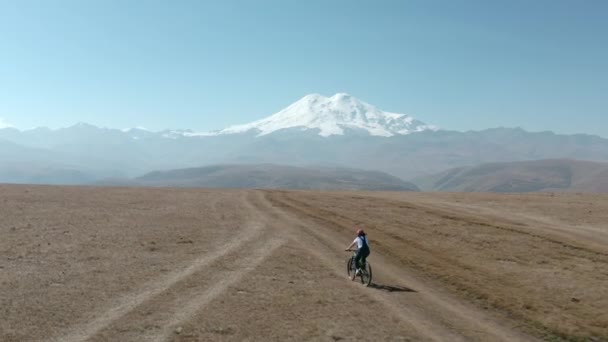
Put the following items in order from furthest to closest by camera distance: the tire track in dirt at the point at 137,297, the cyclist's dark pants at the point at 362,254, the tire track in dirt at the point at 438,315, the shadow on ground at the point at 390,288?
1. the cyclist's dark pants at the point at 362,254
2. the shadow on ground at the point at 390,288
3. the tire track in dirt at the point at 438,315
4. the tire track in dirt at the point at 137,297

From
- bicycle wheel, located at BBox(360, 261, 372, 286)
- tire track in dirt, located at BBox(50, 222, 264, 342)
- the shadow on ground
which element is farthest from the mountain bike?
tire track in dirt, located at BBox(50, 222, 264, 342)

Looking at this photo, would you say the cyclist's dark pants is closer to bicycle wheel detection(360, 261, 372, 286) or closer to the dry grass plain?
bicycle wheel detection(360, 261, 372, 286)

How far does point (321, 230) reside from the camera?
4850cm

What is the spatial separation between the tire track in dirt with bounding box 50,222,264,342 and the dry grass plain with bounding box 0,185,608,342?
10 centimetres

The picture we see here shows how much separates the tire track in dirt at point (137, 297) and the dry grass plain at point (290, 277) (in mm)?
104

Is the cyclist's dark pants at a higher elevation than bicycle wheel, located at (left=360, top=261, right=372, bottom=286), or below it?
higher

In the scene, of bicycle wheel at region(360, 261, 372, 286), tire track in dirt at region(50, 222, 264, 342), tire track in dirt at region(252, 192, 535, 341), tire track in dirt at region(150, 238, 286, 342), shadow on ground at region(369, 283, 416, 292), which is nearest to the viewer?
tire track in dirt at region(50, 222, 264, 342)

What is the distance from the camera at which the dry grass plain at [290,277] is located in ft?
73.2

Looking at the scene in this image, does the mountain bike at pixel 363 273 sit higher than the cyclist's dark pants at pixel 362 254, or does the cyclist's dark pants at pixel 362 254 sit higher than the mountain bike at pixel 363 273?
the cyclist's dark pants at pixel 362 254

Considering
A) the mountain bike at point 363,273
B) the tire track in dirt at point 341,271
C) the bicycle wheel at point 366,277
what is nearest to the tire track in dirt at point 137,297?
the tire track in dirt at point 341,271

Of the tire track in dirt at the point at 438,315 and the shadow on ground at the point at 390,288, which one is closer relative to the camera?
the tire track in dirt at the point at 438,315

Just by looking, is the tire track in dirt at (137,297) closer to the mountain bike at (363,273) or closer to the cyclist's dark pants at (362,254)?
the mountain bike at (363,273)

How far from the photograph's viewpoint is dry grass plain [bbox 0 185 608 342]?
22312 mm

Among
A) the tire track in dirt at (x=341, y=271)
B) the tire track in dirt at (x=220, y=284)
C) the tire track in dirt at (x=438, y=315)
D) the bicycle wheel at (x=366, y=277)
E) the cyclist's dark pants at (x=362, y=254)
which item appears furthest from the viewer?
the bicycle wheel at (x=366, y=277)
